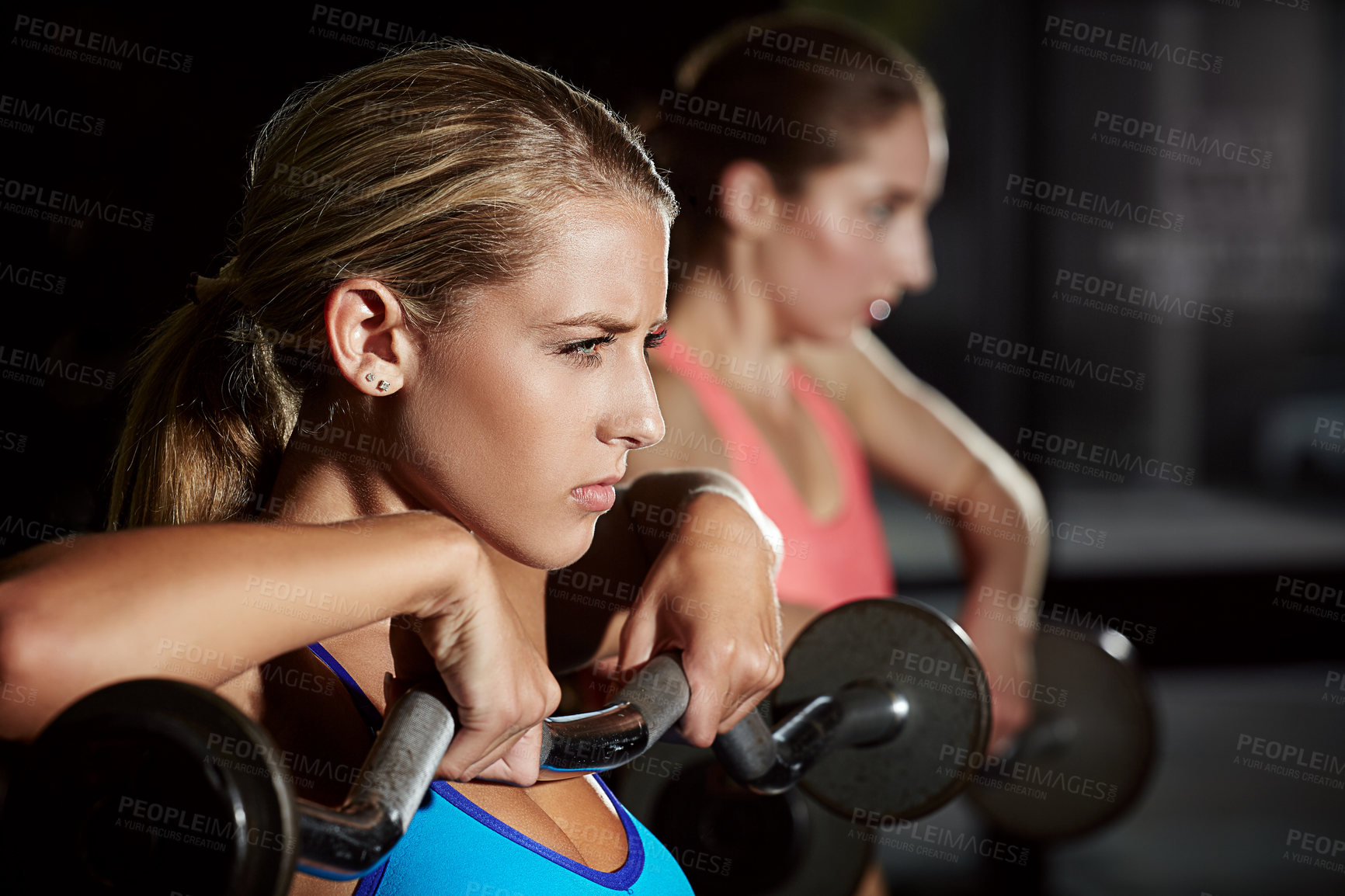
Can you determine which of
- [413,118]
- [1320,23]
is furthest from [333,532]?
[1320,23]

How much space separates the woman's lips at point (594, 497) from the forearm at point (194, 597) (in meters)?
0.14

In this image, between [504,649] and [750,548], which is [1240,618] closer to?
[750,548]

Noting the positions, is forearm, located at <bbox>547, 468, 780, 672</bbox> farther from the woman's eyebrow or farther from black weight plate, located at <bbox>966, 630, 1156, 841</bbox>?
black weight plate, located at <bbox>966, 630, 1156, 841</bbox>

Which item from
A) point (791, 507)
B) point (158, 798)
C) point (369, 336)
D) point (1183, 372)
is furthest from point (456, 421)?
point (1183, 372)

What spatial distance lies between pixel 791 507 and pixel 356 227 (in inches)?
30.5

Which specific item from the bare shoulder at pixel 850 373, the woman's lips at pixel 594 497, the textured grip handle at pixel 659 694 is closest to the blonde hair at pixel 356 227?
the woman's lips at pixel 594 497

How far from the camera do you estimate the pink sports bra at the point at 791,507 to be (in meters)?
1.27

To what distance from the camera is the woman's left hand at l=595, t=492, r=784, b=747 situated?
0.64 meters

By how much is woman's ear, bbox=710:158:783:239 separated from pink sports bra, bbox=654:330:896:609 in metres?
0.16

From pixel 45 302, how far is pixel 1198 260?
3560 mm

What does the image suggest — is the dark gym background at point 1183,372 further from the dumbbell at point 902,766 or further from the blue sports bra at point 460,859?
the blue sports bra at point 460,859

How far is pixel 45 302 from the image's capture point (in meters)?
1.04

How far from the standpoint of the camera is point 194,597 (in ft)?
1.44

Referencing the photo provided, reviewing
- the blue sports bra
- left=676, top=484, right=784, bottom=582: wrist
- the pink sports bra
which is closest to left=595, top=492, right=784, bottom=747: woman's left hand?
left=676, top=484, right=784, bottom=582: wrist
